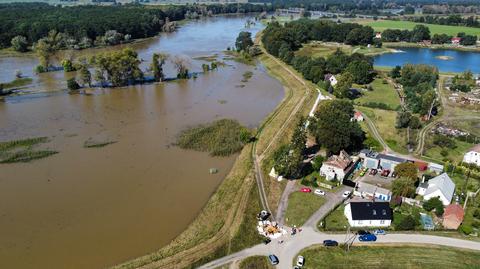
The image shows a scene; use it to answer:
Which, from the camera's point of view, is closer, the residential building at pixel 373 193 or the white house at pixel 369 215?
the white house at pixel 369 215

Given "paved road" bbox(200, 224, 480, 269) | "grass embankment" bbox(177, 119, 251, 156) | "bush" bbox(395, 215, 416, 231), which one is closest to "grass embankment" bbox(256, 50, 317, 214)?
"grass embankment" bbox(177, 119, 251, 156)

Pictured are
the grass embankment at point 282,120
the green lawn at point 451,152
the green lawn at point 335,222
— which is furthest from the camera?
the green lawn at point 451,152

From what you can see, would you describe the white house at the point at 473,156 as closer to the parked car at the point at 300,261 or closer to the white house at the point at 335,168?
the white house at the point at 335,168

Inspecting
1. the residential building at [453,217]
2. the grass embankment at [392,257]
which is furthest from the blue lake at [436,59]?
the grass embankment at [392,257]

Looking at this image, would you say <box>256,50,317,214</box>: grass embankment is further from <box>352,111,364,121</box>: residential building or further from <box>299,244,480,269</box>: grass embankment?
<box>352,111,364,121</box>: residential building

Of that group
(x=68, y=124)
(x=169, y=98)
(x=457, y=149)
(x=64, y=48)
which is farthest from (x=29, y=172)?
(x=64, y=48)

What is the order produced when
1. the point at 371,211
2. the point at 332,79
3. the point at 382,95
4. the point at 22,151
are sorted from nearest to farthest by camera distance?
1. the point at 371,211
2. the point at 22,151
3. the point at 382,95
4. the point at 332,79

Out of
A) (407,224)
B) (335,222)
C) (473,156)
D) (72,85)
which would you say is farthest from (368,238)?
(72,85)

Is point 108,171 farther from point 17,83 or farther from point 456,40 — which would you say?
point 456,40
